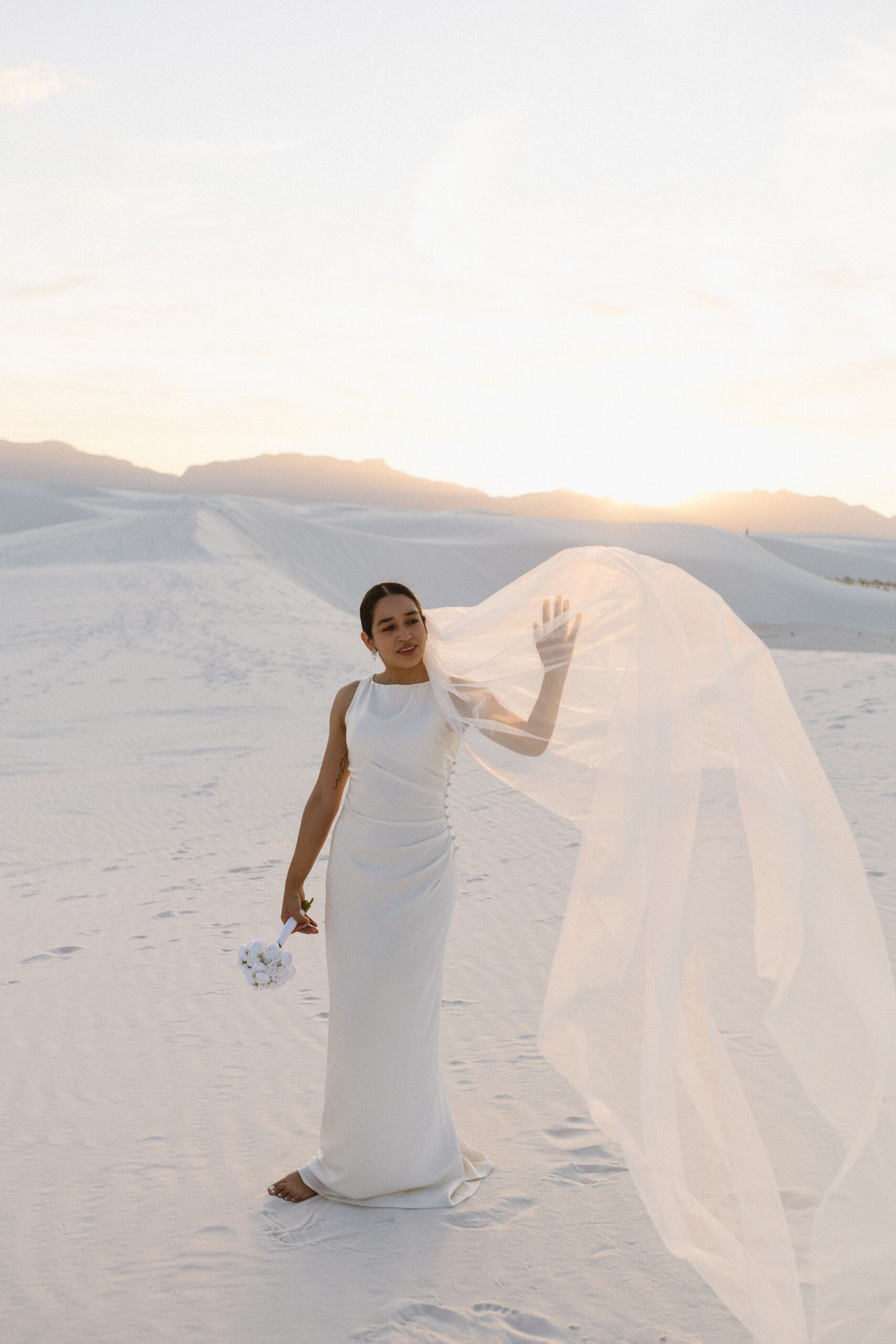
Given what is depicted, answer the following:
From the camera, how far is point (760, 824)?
2592 mm

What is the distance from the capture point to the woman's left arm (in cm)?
301

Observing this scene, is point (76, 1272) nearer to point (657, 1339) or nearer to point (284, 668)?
point (657, 1339)

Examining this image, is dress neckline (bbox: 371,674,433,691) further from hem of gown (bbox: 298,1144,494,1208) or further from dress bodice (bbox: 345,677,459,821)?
hem of gown (bbox: 298,1144,494,1208)

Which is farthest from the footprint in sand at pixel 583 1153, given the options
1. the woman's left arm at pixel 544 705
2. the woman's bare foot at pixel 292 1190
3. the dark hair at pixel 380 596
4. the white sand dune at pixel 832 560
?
the white sand dune at pixel 832 560

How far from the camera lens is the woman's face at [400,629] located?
3.11 meters

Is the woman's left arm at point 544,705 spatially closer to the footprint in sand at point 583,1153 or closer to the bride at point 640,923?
the bride at point 640,923

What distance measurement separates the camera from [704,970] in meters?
2.71

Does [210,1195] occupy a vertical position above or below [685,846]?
below

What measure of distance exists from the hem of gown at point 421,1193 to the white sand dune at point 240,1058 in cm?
4

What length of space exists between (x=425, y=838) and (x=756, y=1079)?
177 centimetres

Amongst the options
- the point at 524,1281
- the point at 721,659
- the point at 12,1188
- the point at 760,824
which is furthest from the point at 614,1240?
the point at 12,1188

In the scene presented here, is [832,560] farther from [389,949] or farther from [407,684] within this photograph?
[389,949]

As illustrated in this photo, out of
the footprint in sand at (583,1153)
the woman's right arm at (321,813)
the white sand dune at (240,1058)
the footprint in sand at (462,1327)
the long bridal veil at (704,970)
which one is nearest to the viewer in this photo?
the long bridal veil at (704,970)

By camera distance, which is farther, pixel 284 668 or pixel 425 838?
pixel 284 668
